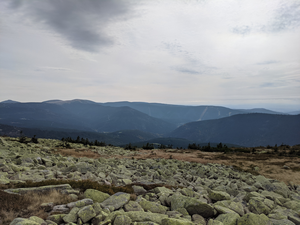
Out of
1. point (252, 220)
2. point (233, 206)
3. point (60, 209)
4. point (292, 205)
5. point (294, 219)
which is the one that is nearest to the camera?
point (60, 209)

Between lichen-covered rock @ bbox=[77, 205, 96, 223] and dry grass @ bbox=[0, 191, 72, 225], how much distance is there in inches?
51.7

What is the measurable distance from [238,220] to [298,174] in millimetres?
24707

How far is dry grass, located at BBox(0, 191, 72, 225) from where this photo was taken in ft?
19.2

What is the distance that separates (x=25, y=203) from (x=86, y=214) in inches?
112

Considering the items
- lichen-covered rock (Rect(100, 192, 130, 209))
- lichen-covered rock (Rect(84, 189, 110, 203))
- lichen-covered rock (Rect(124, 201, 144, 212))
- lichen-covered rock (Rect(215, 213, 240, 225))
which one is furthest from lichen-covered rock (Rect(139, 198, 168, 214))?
lichen-covered rock (Rect(215, 213, 240, 225))

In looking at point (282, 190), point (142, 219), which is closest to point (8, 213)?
point (142, 219)

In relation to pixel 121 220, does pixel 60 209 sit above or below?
below

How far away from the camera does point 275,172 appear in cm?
2497

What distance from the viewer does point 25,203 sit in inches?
262

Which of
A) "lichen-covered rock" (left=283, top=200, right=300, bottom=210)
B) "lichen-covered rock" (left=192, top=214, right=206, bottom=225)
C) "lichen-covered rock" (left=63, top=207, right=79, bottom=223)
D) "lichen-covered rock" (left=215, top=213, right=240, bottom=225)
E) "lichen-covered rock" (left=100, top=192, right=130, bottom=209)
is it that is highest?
"lichen-covered rock" (left=63, top=207, right=79, bottom=223)

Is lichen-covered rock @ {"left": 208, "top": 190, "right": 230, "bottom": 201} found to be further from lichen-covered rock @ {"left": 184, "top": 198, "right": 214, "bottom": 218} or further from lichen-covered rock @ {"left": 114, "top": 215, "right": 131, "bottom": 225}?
lichen-covered rock @ {"left": 114, "top": 215, "right": 131, "bottom": 225}

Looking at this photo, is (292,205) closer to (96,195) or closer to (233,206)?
(233,206)

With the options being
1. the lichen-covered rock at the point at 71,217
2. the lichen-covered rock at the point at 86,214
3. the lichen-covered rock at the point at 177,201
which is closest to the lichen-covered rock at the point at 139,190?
the lichen-covered rock at the point at 177,201

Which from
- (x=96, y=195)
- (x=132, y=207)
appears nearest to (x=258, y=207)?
(x=132, y=207)
